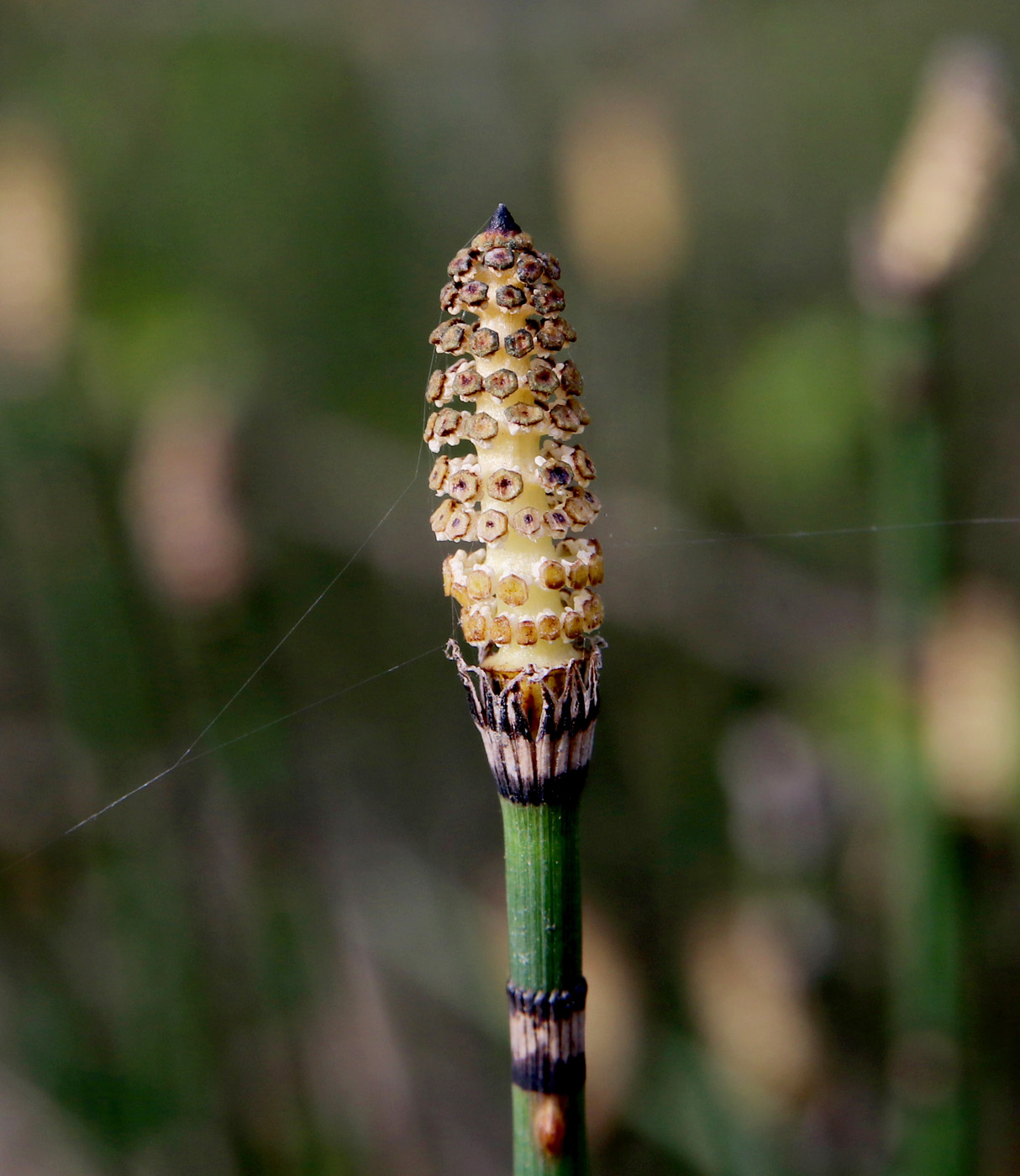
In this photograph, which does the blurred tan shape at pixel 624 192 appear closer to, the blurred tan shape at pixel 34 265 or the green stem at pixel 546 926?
the blurred tan shape at pixel 34 265

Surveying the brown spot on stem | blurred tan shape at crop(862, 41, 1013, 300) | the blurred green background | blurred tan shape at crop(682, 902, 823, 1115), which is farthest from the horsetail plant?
blurred tan shape at crop(682, 902, 823, 1115)

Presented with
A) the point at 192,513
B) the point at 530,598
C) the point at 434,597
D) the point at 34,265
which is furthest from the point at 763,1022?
the point at 34,265

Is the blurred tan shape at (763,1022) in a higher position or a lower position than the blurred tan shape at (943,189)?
lower

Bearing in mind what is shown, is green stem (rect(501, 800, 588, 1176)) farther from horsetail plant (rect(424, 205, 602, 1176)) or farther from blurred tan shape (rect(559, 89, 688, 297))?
blurred tan shape (rect(559, 89, 688, 297))

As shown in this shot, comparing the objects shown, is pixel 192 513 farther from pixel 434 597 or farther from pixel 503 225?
pixel 503 225

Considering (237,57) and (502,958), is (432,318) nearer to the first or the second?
(237,57)

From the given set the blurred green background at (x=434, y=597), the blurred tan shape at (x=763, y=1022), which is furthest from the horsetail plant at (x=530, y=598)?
the blurred tan shape at (x=763, y=1022)
